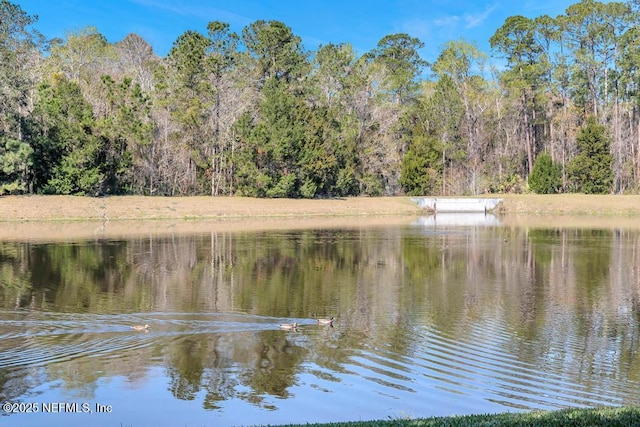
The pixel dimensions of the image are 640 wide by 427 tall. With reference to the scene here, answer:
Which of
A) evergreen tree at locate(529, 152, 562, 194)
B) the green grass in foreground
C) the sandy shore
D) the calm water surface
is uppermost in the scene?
evergreen tree at locate(529, 152, 562, 194)

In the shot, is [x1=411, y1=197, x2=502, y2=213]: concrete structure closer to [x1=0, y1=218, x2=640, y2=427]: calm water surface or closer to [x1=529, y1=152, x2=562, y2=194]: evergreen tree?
[x1=529, y1=152, x2=562, y2=194]: evergreen tree

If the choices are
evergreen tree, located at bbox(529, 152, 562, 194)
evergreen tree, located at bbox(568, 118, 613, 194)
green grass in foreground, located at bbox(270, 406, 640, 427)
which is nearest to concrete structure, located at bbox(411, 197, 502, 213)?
evergreen tree, located at bbox(529, 152, 562, 194)

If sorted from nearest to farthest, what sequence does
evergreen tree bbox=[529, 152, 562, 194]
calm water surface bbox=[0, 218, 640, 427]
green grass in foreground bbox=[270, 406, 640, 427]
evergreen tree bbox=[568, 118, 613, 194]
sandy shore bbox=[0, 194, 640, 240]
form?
green grass in foreground bbox=[270, 406, 640, 427]
calm water surface bbox=[0, 218, 640, 427]
sandy shore bbox=[0, 194, 640, 240]
evergreen tree bbox=[568, 118, 613, 194]
evergreen tree bbox=[529, 152, 562, 194]

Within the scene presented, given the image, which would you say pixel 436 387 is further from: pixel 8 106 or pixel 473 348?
pixel 8 106

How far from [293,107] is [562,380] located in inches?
2129

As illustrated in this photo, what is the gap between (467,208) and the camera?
63938 millimetres

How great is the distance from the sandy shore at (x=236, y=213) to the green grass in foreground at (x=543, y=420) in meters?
32.7

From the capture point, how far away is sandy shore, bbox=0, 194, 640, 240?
44.8 m

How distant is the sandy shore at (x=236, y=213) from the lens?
147 feet

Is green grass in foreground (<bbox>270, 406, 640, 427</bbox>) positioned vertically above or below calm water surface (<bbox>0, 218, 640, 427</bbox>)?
above

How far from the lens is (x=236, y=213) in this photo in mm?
56000

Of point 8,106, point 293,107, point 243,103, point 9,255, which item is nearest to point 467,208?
point 293,107

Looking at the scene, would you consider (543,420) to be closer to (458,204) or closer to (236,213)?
(236,213)

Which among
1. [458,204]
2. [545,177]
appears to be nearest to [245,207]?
[458,204]
